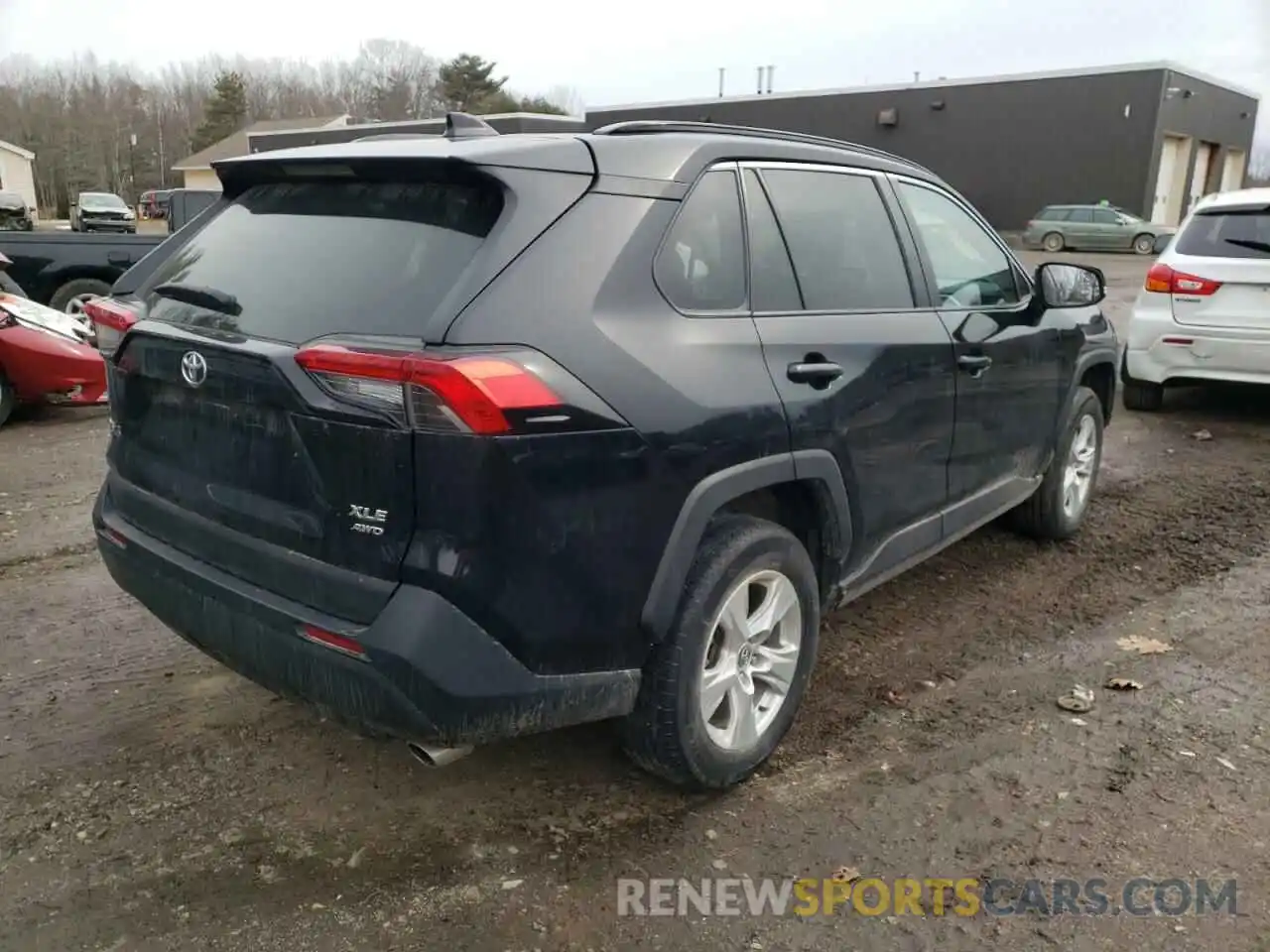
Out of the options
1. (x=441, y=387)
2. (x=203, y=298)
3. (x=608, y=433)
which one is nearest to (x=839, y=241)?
(x=608, y=433)

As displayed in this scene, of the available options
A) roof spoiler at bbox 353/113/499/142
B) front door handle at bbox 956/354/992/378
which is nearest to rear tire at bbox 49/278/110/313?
roof spoiler at bbox 353/113/499/142

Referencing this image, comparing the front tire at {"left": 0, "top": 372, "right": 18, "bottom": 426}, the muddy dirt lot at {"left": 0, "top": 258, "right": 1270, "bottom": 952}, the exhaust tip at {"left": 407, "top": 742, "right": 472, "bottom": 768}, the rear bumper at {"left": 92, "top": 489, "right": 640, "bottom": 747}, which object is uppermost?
the rear bumper at {"left": 92, "top": 489, "right": 640, "bottom": 747}

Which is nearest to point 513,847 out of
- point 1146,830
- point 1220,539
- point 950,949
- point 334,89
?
point 950,949

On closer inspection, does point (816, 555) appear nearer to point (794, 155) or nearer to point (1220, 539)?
point (794, 155)

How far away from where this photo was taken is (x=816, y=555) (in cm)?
323

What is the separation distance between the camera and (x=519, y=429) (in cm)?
221

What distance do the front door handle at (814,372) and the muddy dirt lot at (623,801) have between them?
1188 mm

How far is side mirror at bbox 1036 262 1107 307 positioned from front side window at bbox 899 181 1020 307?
13 centimetres

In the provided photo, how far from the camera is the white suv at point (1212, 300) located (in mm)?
6918

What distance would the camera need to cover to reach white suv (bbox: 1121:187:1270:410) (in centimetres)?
692

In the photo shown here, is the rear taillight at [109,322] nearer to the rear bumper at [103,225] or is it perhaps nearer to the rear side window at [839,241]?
the rear side window at [839,241]

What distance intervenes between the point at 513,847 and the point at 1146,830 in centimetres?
177

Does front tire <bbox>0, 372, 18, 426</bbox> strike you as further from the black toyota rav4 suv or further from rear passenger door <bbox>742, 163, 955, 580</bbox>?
rear passenger door <bbox>742, 163, 955, 580</bbox>

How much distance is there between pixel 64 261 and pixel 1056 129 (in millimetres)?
31417
